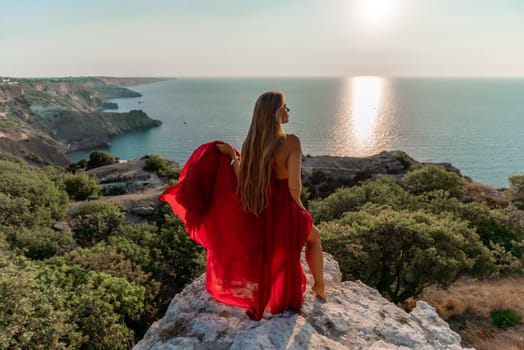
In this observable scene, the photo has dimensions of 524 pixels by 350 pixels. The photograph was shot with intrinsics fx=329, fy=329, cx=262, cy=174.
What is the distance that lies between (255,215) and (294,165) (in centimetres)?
82

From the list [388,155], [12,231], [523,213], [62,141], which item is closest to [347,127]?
[388,155]

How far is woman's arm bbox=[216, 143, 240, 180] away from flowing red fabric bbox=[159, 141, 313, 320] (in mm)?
70

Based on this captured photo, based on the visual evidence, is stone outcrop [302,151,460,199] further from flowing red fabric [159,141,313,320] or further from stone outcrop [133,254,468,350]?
flowing red fabric [159,141,313,320]

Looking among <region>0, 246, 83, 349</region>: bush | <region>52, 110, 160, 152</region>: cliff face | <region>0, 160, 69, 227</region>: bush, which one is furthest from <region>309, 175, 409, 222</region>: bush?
<region>52, 110, 160, 152</region>: cliff face

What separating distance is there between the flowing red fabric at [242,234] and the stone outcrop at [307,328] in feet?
0.69

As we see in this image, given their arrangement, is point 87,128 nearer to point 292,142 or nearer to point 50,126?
point 50,126

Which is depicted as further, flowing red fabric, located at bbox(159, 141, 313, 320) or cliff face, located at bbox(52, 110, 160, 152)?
cliff face, located at bbox(52, 110, 160, 152)

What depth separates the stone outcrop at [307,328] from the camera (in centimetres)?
380

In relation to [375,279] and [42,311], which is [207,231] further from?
[375,279]

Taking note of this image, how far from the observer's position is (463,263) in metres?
8.73

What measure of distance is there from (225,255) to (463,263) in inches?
287

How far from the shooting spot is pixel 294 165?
3.88 metres

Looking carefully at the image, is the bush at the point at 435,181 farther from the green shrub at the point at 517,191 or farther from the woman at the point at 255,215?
the woman at the point at 255,215

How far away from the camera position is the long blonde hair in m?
3.75
